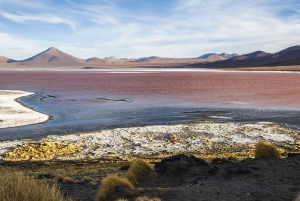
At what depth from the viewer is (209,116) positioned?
70.7 ft

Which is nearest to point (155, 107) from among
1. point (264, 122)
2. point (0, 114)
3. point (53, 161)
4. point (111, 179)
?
point (264, 122)

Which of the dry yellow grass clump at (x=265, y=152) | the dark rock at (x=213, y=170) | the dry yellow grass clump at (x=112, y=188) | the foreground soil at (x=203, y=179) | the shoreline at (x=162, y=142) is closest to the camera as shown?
the foreground soil at (x=203, y=179)

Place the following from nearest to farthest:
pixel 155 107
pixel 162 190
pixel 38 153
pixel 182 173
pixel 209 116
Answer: pixel 162 190, pixel 182 173, pixel 38 153, pixel 209 116, pixel 155 107

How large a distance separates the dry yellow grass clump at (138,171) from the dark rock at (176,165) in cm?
41

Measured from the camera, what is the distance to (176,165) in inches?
388

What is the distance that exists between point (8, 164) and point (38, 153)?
141 cm

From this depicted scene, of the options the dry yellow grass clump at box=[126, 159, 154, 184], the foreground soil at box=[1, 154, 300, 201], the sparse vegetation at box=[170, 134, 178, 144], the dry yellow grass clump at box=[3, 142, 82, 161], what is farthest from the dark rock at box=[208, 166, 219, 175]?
the dry yellow grass clump at box=[3, 142, 82, 161]

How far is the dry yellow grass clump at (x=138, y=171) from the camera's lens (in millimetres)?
8984

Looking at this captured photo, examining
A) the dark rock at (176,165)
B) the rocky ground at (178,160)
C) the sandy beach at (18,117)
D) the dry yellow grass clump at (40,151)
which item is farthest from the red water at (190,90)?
the dark rock at (176,165)

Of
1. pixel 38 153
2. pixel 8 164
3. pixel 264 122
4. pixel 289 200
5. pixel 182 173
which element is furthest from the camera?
pixel 264 122

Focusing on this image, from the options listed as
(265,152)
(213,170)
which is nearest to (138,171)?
(213,170)

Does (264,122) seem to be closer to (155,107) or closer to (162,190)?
(155,107)

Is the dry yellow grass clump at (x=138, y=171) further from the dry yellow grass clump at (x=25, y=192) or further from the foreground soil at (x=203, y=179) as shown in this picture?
the dry yellow grass clump at (x=25, y=192)

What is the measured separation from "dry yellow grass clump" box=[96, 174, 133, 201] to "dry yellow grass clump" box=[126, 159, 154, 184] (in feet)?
3.67
